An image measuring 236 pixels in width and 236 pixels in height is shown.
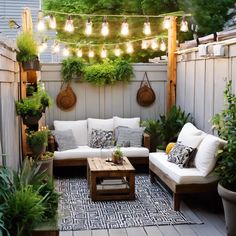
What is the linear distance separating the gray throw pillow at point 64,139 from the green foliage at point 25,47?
6.14 ft

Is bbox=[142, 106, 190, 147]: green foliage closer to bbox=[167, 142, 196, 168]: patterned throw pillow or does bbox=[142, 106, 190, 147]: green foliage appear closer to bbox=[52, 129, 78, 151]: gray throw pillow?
bbox=[167, 142, 196, 168]: patterned throw pillow

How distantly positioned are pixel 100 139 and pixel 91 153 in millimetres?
457

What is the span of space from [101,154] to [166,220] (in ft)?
7.07

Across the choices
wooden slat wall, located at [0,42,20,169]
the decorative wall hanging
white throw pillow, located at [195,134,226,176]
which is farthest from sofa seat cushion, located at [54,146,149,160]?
white throw pillow, located at [195,134,226,176]

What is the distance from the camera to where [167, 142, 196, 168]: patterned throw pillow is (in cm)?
514

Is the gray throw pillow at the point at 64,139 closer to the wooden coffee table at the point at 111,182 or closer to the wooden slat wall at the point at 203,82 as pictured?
the wooden coffee table at the point at 111,182

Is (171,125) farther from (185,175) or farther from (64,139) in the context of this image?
(185,175)

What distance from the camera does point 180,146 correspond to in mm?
5469

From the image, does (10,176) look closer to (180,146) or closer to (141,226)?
(141,226)

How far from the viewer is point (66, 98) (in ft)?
24.0

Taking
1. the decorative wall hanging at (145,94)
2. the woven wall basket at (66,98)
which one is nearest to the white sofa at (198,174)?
the decorative wall hanging at (145,94)

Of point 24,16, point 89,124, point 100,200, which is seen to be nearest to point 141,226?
point 100,200

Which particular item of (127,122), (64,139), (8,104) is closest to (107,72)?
(127,122)

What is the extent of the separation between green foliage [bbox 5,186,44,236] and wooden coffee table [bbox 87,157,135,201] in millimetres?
2167
